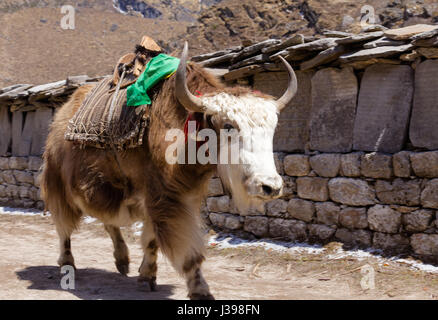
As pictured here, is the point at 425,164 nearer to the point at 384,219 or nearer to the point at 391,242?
the point at 384,219

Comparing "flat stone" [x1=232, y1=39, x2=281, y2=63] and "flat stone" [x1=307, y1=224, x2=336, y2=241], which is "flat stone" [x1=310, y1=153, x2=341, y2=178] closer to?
"flat stone" [x1=307, y1=224, x2=336, y2=241]

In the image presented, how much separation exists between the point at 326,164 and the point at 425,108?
1201mm

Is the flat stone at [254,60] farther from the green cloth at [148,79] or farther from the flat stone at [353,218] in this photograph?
the green cloth at [148,79]

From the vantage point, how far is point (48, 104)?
9188mm

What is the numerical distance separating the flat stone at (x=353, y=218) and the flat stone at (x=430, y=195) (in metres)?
0.65

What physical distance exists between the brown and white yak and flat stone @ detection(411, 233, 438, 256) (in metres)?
2.12

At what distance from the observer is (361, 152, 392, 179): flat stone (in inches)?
196

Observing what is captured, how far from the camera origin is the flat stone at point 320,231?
18.1ft

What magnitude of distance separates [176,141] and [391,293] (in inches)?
87.5

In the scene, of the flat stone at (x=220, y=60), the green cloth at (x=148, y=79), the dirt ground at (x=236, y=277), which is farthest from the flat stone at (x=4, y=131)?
the green cloth at (x=148, y=79)

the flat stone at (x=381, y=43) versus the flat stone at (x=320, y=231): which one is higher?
the flat stone at (x=381, y=43)

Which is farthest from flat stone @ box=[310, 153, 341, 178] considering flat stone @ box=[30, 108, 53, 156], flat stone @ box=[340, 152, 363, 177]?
flat stone @ box=[30, 108, 53, 156]

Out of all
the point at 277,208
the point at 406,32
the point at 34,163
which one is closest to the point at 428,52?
the point at 406,32

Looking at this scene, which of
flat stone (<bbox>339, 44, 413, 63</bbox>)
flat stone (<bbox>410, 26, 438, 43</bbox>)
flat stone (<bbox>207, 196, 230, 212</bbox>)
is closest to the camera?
flat stone (<bbox>410, 26, 438, 43</bbox>)
